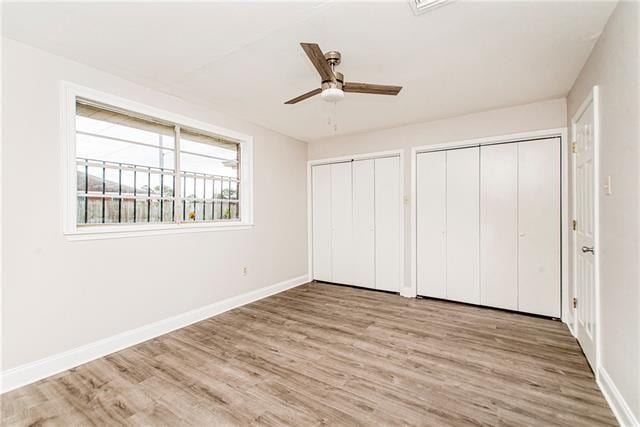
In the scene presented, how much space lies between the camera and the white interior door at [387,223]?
444 cm

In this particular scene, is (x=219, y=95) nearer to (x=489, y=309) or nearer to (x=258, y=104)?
(x=258, y=104)

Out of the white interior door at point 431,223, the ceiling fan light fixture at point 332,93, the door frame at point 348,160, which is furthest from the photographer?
the door frame at point 348,160

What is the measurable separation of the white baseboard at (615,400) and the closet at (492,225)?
60.6 inches

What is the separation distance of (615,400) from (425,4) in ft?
8.65

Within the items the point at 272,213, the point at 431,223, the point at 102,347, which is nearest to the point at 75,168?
the point at 102,347

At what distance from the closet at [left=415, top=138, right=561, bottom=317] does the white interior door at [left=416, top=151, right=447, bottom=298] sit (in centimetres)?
1

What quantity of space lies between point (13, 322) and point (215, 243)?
181 centimetres

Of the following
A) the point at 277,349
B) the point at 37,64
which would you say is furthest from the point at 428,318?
the point at 37,64

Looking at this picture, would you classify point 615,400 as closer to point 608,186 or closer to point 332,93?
point 608,186

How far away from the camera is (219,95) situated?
3.21 m

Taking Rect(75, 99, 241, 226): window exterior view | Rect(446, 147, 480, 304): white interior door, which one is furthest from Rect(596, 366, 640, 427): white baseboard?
Rect(75, 99, 241, 226): window exterior view

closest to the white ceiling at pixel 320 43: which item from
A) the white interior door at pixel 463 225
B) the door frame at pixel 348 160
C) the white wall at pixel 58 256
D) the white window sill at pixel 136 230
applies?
the white wall at pixel 58 256

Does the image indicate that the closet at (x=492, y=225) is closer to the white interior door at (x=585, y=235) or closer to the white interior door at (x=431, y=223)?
the white interior door at (x=431, y=223)

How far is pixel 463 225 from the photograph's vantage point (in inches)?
154
